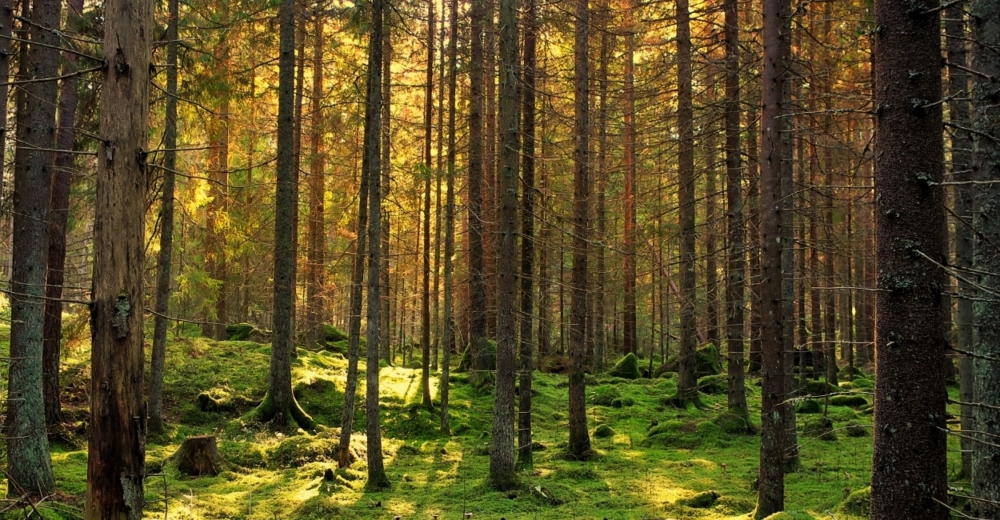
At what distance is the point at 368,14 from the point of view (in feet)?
42.5

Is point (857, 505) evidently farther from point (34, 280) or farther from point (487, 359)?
point (487, 359)

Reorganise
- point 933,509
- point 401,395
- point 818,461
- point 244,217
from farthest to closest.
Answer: point 244,217 < point 401,395 < point 818,461 < point 933,509

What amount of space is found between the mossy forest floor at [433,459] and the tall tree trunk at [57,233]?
1.04 meters

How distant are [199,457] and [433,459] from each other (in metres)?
4.37

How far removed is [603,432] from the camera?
14867mm

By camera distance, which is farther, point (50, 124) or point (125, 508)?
point (50, 124)

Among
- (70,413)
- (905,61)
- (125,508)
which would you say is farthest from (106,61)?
(70,413)

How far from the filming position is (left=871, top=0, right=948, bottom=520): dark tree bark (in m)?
3.79

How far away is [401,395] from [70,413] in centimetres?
733

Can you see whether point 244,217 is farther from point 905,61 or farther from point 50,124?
point 905,61

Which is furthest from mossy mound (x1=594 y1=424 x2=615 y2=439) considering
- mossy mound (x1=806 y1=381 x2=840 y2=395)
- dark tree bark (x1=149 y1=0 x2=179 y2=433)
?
dark tree bark (x1=149 y1=0 x2=179 y2=433)

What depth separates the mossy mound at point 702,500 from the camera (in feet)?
30.2

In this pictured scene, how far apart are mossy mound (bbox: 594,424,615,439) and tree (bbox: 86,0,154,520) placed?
11.4 m

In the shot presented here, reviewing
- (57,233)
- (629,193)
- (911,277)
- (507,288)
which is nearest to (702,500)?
(507,288)
